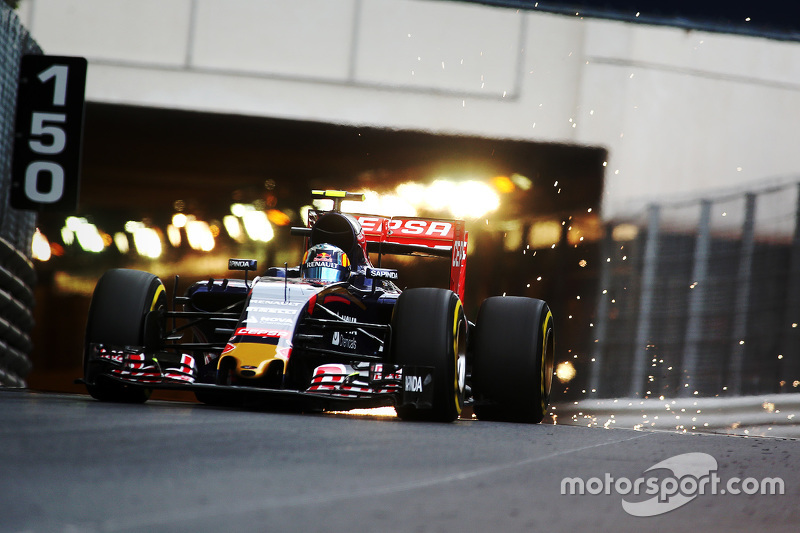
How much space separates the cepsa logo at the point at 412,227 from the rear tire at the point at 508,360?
4.72 ft

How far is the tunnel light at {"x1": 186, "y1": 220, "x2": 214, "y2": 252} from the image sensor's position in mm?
11711

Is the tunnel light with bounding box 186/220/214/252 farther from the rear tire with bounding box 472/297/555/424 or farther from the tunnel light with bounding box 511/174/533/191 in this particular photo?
the rear tire with bounding box 472/297/555/424

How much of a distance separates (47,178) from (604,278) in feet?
17.6

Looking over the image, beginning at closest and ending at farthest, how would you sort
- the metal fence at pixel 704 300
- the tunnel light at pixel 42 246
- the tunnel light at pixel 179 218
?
1. the metal fence at pixel 704 300
2. the tunnel light at pixel 42 246
3. the tunnel light at pixel 179 218

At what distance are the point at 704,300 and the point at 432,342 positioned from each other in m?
5.56

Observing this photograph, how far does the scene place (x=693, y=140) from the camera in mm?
10320

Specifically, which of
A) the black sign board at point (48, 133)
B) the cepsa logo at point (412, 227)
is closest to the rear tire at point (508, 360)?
the cepsa logo at point (412, 227)

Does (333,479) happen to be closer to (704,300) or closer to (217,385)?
(217,385)

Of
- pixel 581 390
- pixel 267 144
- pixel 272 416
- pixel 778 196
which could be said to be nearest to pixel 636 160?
pixel 778 196

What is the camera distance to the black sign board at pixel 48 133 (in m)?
8.48

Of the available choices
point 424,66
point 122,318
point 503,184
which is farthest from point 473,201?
point 122,318

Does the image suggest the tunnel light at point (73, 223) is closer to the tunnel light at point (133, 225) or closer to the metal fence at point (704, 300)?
the tunnel light at point (133, 225)

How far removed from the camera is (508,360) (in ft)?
20.4

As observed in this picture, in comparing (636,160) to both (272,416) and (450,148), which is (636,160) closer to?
(450,148)
